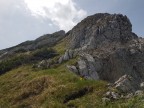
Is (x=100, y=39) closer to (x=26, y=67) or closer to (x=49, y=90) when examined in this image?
(x=26, y=67)

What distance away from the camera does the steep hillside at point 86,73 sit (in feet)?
170

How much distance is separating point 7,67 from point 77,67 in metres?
23.2

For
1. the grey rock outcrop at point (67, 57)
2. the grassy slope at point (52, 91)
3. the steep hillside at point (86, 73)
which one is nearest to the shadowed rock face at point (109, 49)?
the steep hillside at point (86, 73)

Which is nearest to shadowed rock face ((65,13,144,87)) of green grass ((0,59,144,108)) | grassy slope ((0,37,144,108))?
green grass ((0,59,144,108))

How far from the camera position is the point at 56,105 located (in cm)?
5041

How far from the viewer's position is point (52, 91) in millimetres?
57500

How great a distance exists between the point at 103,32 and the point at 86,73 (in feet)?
100

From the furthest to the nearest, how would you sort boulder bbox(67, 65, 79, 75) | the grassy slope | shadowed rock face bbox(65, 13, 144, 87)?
shadowed rock face bbox(65, 13, 144, 87), boulder bbox(67, 65, 79, 75), the grassy slope

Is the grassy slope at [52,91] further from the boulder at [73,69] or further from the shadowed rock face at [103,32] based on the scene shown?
the shadowed rock face at [103,32]

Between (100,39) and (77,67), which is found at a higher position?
(100,39)

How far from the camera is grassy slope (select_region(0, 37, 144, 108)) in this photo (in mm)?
50781

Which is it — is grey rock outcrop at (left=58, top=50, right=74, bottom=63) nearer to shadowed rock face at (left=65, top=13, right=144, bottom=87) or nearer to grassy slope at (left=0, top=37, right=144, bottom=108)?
shadowed rock face at (left=65, top=13, right=144, bottom=87)

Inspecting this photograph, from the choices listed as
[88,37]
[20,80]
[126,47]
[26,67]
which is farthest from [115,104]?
[88,37]

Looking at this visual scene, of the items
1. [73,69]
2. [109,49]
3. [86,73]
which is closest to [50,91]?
[73,69]
